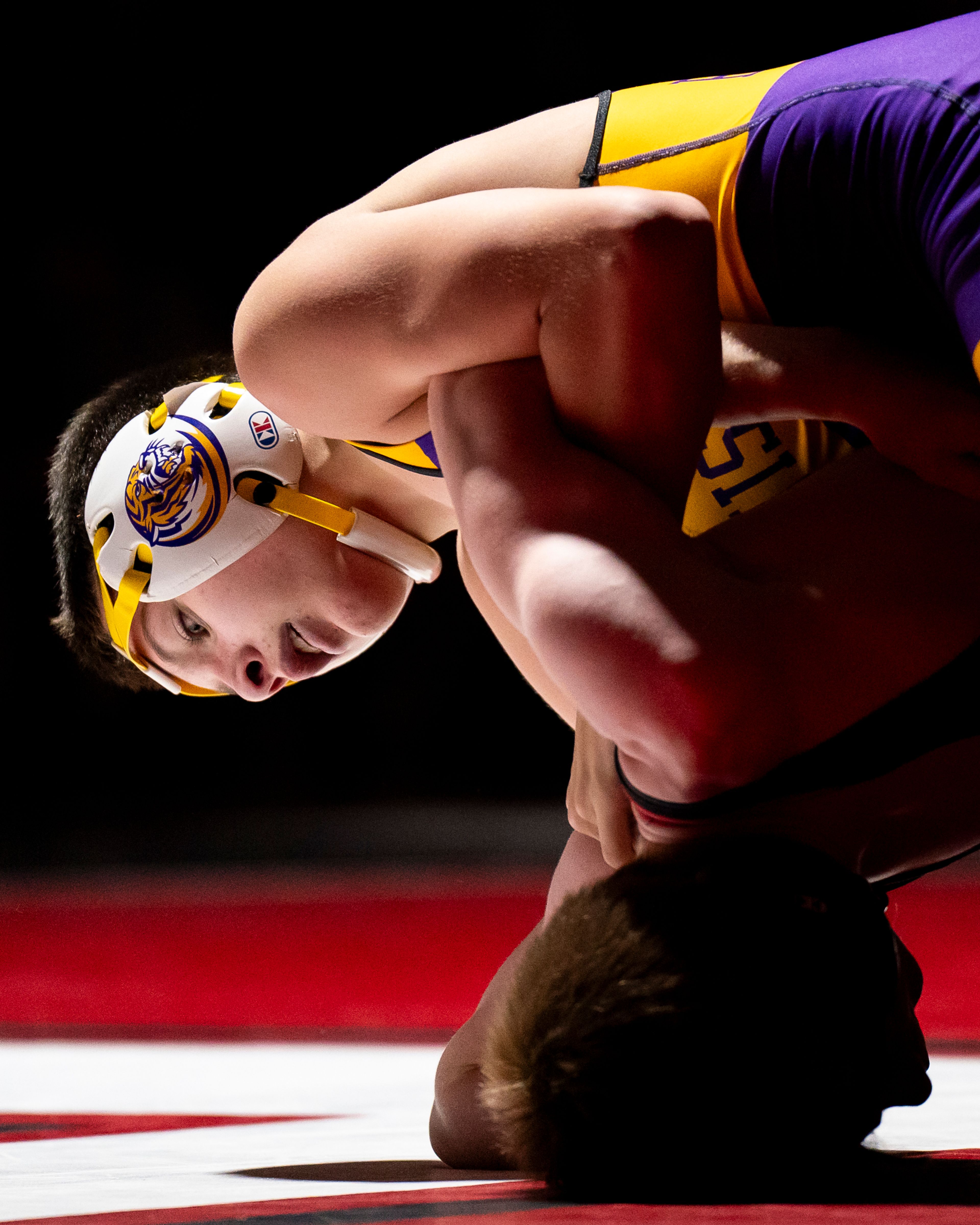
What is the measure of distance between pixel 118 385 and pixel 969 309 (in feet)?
4.65

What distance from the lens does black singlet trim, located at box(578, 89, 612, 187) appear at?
137cm

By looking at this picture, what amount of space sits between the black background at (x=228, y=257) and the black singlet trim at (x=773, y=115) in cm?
482

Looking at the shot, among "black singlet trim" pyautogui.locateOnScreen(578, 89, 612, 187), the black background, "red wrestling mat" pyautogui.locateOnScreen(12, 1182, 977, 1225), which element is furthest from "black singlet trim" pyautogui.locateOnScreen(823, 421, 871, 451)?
the black background

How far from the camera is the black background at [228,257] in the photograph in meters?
6.15

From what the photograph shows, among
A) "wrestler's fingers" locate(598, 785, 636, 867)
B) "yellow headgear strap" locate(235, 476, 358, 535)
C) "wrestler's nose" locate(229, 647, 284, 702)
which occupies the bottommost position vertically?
"wrestler's fingers" locate(598, 785, 636, 867)

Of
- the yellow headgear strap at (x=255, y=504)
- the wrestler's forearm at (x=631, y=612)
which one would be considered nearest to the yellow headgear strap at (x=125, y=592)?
the yellow headgear strap at (x=255, y=504)

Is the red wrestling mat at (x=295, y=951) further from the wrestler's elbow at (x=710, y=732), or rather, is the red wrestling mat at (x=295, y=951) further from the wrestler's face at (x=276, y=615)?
the wrestler's elbow at (x=710, y=732)

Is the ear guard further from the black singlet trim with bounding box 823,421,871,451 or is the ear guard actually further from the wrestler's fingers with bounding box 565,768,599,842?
the black singlet trim with bounding box 823,421,871,451

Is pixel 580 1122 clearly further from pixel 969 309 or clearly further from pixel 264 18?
pixel 264 18

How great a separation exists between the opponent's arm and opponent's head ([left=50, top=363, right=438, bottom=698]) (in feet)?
2.19

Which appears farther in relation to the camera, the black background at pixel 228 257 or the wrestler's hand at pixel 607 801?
the black background at pixel 228 257

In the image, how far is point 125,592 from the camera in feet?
6.41

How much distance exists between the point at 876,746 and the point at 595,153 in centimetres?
65

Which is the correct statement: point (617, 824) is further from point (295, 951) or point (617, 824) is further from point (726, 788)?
point (295, 951)
